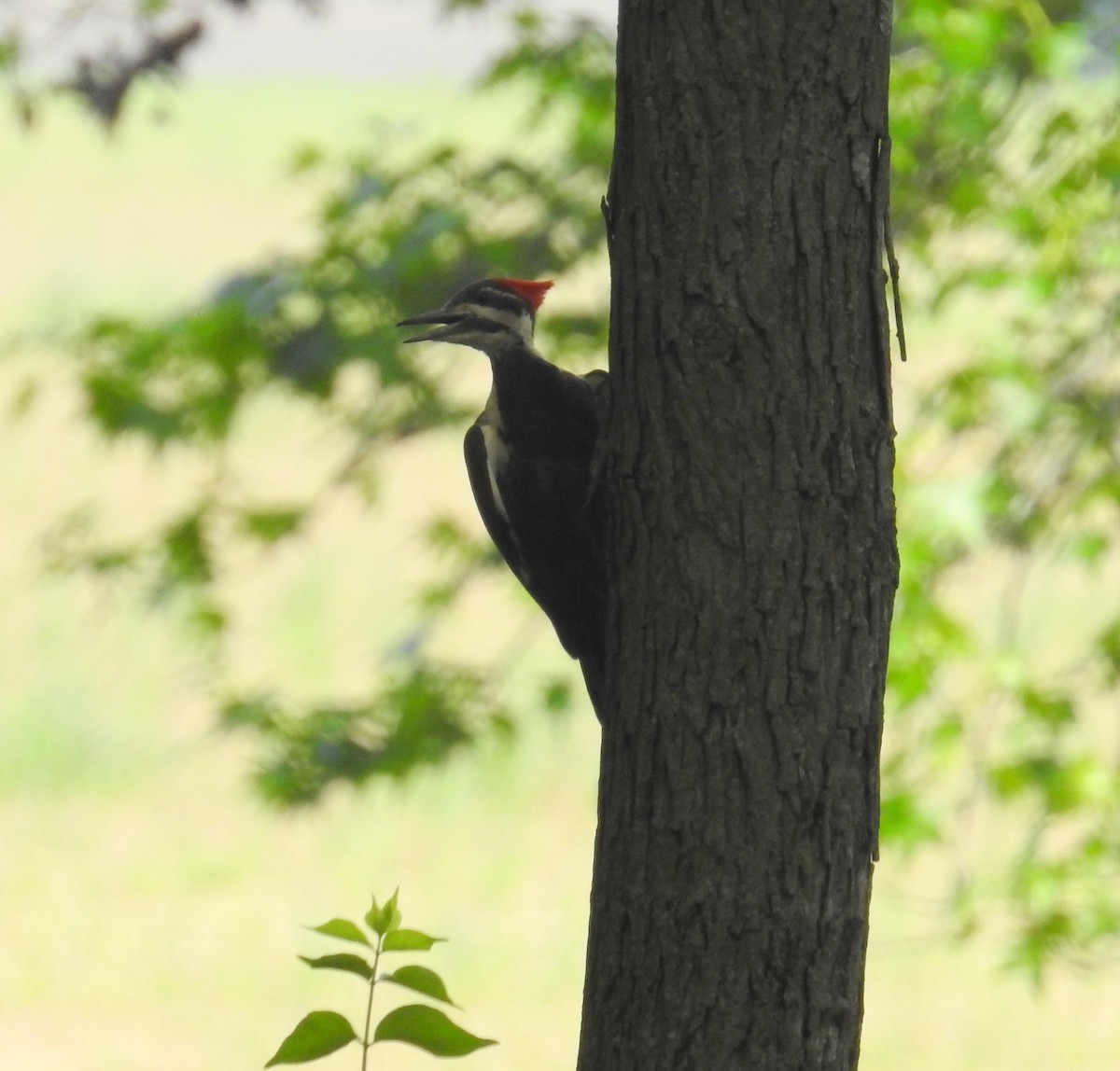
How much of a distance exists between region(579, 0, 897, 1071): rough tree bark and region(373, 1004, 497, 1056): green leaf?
0.29m

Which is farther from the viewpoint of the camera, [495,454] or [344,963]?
[495,454]

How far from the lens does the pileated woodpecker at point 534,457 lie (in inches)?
106

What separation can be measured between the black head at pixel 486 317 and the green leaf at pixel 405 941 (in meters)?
1.34

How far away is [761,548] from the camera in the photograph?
1798 mm

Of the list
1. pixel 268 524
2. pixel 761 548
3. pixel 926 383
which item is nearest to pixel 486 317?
pixel 761 548

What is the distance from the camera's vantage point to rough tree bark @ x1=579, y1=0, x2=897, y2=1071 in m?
1.78

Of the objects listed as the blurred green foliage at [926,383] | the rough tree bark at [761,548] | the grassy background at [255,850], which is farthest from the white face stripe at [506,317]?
the grassy background at [255,850]

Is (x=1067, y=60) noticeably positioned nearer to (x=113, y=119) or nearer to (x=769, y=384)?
(x=113, y=119)

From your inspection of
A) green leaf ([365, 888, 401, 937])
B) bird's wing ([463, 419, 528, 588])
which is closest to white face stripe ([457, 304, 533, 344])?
bird's wing ([463, 419, 528, 588])

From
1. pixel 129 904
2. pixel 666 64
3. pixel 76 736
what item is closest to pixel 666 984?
pixel 666 64

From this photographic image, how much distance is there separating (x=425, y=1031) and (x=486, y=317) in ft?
4.85

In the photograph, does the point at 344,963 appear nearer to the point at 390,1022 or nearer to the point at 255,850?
the point at 390,1022

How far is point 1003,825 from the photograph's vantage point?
9.91 m

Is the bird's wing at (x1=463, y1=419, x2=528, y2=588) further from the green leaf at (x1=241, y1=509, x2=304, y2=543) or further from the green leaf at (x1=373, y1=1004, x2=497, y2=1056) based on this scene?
the green leaf at (x1=241, y1=509, x2=304, y2=543)
